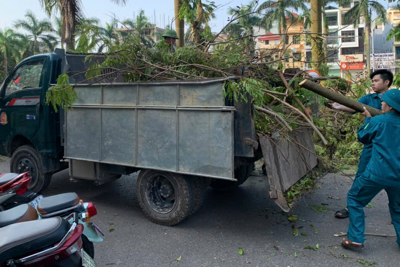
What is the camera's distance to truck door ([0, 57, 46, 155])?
18.8ft

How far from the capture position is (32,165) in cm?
593

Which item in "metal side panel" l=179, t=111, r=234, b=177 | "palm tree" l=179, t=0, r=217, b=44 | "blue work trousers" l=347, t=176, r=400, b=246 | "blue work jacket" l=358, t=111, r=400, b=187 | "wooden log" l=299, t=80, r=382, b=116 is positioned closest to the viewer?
"blue work jacket" l=358, t=111, r=400, b=187

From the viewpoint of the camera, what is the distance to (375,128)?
373 centimetres

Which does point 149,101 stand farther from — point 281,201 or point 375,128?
point 375,128

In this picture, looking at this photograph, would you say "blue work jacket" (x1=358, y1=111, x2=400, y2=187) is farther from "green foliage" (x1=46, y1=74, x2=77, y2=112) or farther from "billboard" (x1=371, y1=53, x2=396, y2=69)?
"billboard" (x1=371, y1=53, x2=396, y2=69)

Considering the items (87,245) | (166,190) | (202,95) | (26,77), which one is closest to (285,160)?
(202,95)

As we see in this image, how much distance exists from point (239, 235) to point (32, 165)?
3652 mm

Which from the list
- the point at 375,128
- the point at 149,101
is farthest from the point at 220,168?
the point at 375,128

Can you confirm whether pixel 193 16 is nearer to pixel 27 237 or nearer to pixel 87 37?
pixel 87 37

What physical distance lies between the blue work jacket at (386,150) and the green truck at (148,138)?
960 mm

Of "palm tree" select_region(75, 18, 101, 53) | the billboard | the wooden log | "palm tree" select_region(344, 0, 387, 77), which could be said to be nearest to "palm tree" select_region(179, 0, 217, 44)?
"palm tree" select_region(75, 18, 101, 53)

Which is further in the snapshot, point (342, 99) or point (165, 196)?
point (165, 196)

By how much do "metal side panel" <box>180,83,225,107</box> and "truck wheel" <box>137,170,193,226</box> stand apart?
96 cm

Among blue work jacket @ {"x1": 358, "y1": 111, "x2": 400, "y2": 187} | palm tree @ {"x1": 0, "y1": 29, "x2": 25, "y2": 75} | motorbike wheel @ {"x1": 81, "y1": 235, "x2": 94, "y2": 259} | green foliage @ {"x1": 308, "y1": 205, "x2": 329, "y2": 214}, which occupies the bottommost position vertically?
green foliage @ {"x1": 308, "y1": 205, "x2": 329, "y2": 214}
